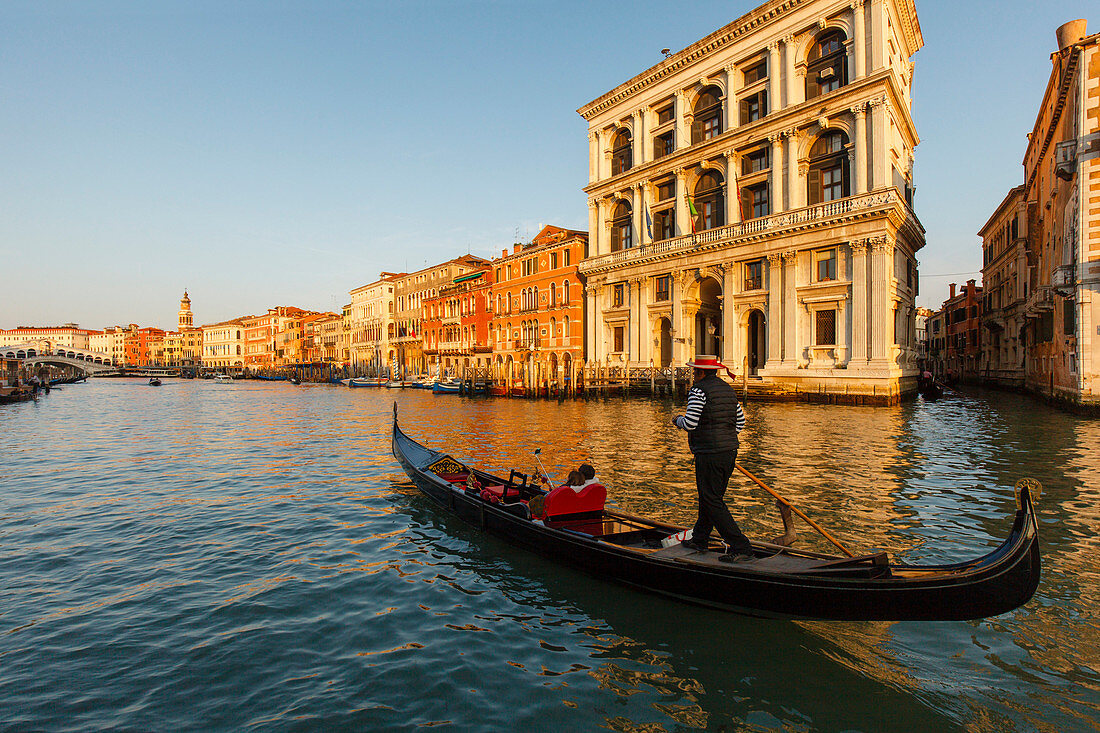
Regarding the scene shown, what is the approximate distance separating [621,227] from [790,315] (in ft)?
42.0

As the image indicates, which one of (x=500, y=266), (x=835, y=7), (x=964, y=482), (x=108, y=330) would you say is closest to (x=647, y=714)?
(x=964, y=482)

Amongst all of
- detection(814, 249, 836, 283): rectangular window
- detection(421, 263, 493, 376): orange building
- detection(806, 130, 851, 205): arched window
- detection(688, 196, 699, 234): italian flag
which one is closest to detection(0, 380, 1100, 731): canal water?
detection(814, 249, 836, 283): rectangular window

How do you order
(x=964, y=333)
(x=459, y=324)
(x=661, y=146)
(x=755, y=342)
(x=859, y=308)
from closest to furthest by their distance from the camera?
(x=859, y=308) → (x=755, y=342) → (x=661, y=146) → (x=964, y=333) → (x=459, y=324)

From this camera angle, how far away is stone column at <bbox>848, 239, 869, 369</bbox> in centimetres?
2211

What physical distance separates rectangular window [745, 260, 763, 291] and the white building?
0.20 feet

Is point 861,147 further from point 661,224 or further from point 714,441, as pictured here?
point 714,441

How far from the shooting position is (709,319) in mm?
30828

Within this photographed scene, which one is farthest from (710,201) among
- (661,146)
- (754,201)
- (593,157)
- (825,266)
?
(593,157)

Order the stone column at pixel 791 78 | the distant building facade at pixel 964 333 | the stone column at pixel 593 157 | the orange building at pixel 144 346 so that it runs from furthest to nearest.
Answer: the orange building at pixel 144 346 → the distant building facade at pixel 964 333 → the stone column at pixel 593 157 → the stone column at pixel 791 78

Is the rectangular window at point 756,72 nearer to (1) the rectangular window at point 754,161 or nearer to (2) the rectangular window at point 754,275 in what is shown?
(1) the rectangular window at point 754,161

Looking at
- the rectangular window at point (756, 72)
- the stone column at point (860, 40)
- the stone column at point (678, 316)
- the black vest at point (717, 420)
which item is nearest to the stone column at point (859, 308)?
the stone column at point (860, 40)

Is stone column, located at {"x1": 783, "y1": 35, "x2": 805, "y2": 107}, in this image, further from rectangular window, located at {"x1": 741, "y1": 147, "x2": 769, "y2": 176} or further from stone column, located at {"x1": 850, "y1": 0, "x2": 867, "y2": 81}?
stone column, located at {"x1": 850, "y1": 0, "x2": 867, "y2": 81}

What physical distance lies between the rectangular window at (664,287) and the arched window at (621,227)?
3.89 metres

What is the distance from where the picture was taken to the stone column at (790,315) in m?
24.1
